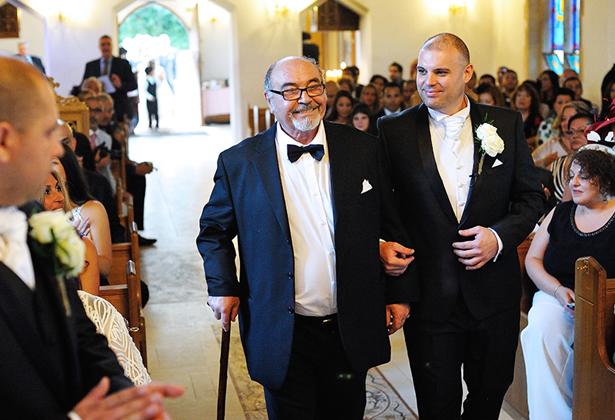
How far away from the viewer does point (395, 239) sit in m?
2.65

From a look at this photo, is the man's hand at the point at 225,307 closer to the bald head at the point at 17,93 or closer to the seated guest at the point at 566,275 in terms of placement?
the bald head at the point at 17,93

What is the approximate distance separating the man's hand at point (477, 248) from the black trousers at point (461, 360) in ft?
0.55

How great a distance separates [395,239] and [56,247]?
4.85 feet

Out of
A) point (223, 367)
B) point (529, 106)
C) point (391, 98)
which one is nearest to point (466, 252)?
point (223, 367)

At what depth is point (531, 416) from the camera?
3320 millimetres

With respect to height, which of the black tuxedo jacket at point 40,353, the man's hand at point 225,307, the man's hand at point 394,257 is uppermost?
the black tuxedo jacket at point 40,353

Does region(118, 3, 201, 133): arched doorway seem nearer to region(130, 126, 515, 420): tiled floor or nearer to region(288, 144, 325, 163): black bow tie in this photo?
region(130, 126, 515, 420): tiled floor

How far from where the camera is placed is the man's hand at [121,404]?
134 centimetres

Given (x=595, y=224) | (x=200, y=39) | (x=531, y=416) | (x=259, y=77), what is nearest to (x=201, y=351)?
(x=531, y=416)

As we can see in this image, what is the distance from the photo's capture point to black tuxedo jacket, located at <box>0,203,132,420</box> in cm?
128

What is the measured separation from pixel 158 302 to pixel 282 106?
3694 millimetres

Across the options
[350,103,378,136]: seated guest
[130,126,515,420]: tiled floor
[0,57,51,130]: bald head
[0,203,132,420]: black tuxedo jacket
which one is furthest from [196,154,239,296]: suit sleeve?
[350,103,378,136]: seated guest

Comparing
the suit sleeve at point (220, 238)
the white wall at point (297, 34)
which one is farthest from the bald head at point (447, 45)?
the white wall at point (297, 34)

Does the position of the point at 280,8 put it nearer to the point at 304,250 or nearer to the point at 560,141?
the point at 560,141
